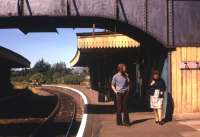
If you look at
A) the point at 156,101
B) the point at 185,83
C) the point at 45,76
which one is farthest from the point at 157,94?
the point at 45,76

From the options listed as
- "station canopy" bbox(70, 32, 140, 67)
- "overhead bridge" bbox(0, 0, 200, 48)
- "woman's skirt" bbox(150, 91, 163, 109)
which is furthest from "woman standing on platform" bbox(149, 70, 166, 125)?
"station canopy" bbox(70, 32, 140, 67)

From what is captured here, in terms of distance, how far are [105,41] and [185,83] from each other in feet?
32.2

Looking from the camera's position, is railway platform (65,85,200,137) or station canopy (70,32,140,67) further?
station canopy (70,32,140,67)

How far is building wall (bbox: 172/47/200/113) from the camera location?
16.1 metres

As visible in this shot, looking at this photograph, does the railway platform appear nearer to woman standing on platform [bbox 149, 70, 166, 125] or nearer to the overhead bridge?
woman standing on platform [bbox 149, 70, 166, 125]

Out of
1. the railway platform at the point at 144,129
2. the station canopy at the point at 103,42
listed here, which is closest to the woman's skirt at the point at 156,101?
the railway platform at the point at 144,129

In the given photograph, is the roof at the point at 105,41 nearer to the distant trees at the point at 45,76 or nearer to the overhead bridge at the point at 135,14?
the overhead bridge at the point at 135,14

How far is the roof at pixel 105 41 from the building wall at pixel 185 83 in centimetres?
764

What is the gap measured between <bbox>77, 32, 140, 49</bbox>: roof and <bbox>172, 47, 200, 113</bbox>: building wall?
764 centimetres

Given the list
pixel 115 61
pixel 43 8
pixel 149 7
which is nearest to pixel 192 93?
pixel 149 7

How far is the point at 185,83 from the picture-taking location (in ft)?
52.9

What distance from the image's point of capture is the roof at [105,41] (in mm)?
24219

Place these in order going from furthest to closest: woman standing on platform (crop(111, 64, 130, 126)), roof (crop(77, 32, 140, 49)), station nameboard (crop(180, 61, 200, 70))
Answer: roof (crop(77, 32, 140, 49))
station nameboard (crop(180, 61, 200, 70))
woman standing on platform (crop(111, 64, 130, 126))

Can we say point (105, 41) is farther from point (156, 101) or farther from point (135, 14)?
point (156, 101)
